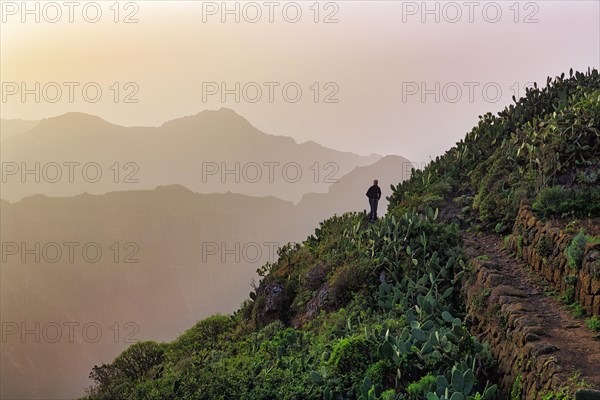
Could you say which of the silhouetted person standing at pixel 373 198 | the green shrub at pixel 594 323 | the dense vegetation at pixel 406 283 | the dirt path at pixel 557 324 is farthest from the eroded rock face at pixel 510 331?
the silhouetted person standing at pixel 373 198

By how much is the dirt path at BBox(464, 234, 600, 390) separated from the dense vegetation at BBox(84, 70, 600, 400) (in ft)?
3.52

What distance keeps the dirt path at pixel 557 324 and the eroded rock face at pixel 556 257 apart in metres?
0.26

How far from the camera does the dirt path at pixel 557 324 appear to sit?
9.23 meters

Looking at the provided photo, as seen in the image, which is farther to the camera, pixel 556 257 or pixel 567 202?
pixel 567 202

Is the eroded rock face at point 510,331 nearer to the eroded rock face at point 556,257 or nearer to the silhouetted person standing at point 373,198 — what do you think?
the eroded rock face at point 556,257

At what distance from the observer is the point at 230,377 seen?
1239 cm

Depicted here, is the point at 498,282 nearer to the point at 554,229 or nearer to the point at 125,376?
the point at 554,229

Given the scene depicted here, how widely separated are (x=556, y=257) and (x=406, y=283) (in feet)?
11.7

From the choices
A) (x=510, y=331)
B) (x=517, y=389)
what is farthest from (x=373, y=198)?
(x=517, y=389)

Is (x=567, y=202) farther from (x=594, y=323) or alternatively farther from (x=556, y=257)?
(x=594, y=323)

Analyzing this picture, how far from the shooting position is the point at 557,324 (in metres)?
10.7

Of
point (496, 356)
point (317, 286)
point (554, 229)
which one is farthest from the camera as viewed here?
point (317, 286)

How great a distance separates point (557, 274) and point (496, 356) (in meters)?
2.39

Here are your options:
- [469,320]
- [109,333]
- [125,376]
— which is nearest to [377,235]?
[469,320]
